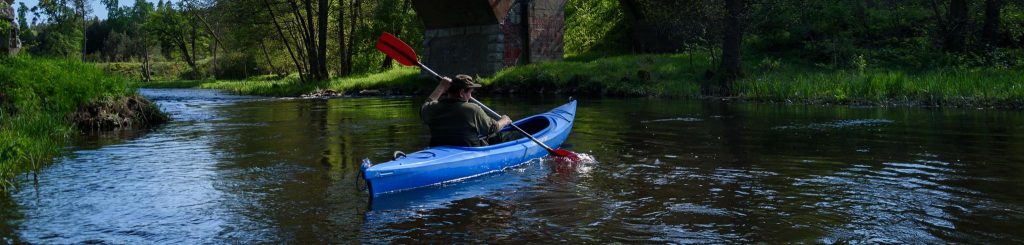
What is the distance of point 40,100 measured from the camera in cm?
1078

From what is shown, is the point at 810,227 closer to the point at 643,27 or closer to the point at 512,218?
the point at 512,218

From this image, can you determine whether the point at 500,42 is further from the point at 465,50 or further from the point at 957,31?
the point at 957,31

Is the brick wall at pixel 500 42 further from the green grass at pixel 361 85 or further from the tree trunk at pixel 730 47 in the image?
the tree trunk at pixel 730 47

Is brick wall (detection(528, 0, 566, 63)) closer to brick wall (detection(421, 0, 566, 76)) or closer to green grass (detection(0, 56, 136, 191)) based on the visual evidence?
brick wall (detection(421, 0, 566, 76))

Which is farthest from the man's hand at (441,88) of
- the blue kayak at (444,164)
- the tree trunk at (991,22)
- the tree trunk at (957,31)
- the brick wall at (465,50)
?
the brick wall at (465,50)

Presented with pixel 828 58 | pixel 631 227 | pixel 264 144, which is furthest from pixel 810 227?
pixel 828 58

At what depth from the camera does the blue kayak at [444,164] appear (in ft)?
21.4

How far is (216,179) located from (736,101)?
12026 millimetres

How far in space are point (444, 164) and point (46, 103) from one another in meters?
6.12

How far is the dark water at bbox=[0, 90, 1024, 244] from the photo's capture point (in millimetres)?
5332

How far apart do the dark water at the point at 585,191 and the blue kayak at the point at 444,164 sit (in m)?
0.10

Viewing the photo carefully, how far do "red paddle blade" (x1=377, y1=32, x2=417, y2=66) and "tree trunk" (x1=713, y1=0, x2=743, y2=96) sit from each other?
10.6 m

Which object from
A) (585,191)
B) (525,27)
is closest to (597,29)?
(525,27)

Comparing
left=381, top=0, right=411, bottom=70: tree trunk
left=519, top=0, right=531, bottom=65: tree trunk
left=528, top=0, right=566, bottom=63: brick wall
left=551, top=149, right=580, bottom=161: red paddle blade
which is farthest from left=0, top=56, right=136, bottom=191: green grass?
left=381, top=0, right=411, bottom=70: tree trunk
